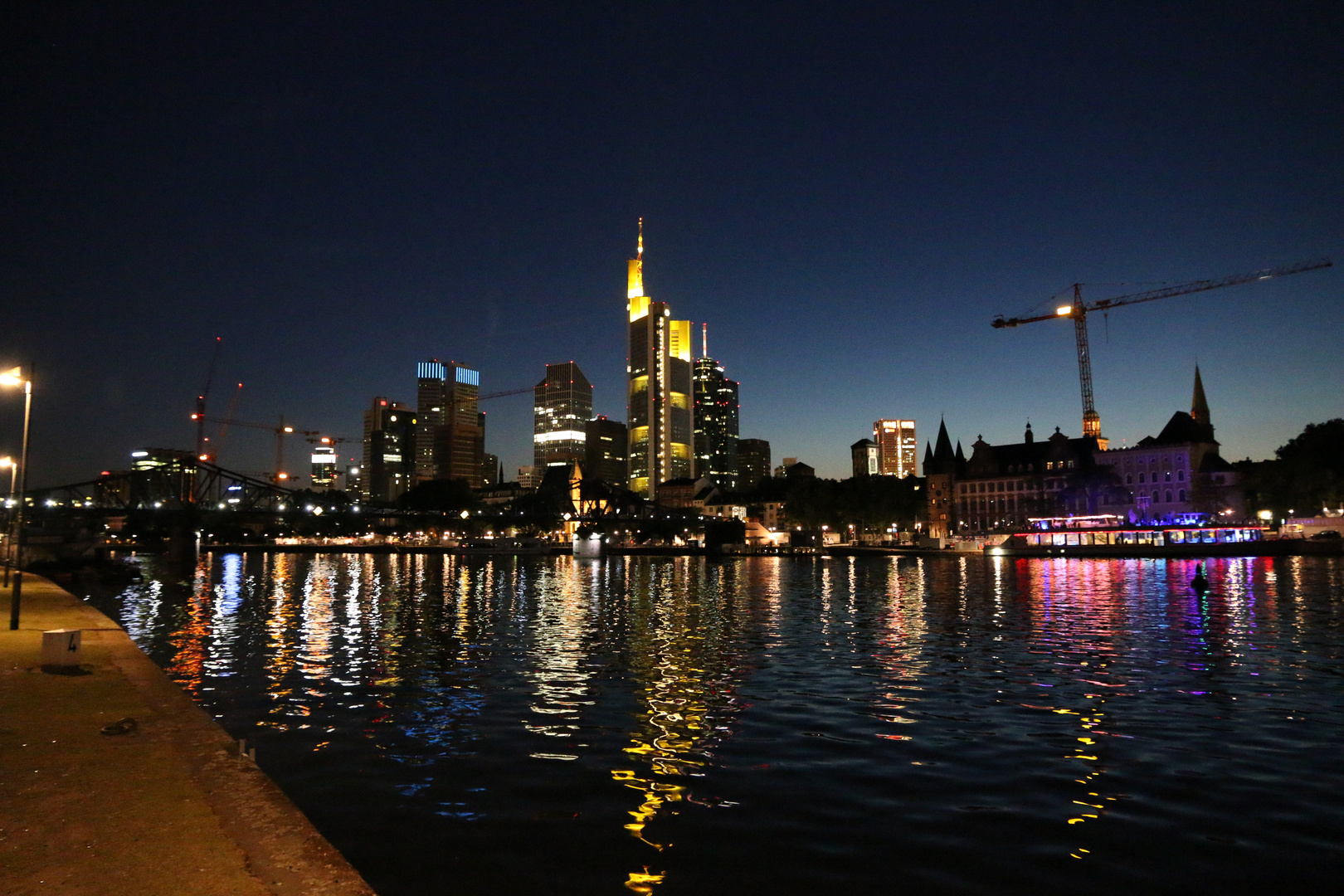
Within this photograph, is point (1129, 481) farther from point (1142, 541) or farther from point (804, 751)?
point (804, 751)

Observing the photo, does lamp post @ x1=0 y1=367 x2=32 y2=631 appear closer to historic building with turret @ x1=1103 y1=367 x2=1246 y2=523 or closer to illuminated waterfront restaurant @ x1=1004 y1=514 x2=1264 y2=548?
illuminated waterfront restaurant @ x1=1004 y1=514 x2=1264 y2=548

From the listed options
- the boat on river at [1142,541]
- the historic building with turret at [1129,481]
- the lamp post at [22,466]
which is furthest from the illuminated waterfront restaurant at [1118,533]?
the lamp post at [22,466]

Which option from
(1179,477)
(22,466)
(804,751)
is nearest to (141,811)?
(804,751)

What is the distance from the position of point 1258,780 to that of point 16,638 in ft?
103

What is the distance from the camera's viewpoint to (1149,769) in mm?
14766

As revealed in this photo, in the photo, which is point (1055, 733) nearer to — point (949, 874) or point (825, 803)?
point (825, 803)

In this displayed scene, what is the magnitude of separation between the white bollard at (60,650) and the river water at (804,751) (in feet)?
11.3

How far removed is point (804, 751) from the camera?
1638 cm

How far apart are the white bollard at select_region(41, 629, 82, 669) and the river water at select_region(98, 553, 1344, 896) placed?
3.45m

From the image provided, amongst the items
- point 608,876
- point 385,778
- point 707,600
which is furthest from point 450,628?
point 608,876

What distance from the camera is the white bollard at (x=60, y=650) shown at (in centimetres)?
1942

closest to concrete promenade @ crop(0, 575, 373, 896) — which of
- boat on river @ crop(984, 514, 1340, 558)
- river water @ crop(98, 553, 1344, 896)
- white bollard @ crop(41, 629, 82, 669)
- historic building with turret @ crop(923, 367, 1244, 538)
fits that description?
river water @ crop(98, 553, 1344, 896)

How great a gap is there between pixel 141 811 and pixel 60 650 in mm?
12897

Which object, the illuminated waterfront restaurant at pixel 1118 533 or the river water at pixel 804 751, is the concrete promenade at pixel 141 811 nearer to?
the river water at pixel 804 751
